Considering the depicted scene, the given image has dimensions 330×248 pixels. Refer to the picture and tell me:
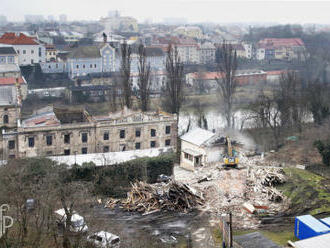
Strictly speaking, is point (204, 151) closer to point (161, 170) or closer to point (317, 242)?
point (161, 170)

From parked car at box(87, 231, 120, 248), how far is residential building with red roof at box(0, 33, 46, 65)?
44.3 m

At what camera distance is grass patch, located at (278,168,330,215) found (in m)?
16.9

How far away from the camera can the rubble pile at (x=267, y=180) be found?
18281 millimetres

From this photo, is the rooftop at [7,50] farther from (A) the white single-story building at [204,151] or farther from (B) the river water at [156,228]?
(B) the river water at [156,228]

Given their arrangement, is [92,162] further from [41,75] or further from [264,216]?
[41,75]

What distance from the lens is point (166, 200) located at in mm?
18109

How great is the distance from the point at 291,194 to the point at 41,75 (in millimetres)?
38258

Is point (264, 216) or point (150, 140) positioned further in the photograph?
point (150, 140)

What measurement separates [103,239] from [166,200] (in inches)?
209

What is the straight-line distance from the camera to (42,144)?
25.1 metres

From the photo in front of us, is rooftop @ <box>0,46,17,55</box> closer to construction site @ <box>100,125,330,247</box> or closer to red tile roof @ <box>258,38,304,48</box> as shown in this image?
construction site @ <box>100,125,330,247</box>

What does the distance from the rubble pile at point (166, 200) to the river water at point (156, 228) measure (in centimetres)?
39

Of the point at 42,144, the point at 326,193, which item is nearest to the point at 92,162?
the point at 42,144

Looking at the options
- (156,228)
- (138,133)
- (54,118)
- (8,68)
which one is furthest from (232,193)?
(8,68)
